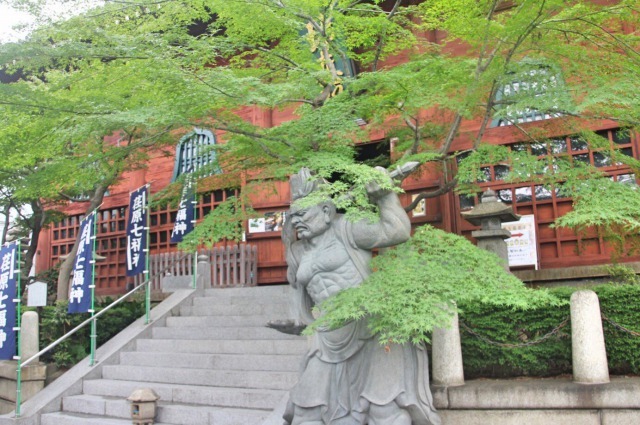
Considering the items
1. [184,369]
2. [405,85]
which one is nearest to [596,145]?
[405,85]

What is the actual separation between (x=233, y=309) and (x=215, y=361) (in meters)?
1.85

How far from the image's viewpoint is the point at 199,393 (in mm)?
7789

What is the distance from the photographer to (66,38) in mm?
6859

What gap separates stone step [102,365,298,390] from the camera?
7566 millimetres

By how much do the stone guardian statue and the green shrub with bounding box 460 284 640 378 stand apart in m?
1.14

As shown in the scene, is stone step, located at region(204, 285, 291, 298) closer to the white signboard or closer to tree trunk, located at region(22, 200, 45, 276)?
the white signboard

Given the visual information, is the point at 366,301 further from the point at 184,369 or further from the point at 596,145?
the point at 184,369

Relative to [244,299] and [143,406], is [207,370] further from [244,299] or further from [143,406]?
[244,299]

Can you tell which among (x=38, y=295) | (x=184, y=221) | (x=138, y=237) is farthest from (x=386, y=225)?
(x=38, y=295)

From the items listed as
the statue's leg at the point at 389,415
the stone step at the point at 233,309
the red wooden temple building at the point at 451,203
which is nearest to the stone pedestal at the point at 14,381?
the stone step at the point at 233,309

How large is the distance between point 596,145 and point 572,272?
3.40m

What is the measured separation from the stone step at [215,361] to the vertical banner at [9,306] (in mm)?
1776

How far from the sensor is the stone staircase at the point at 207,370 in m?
7.38

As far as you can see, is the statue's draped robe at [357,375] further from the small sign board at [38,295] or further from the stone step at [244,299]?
the small sign board at [38,295]
